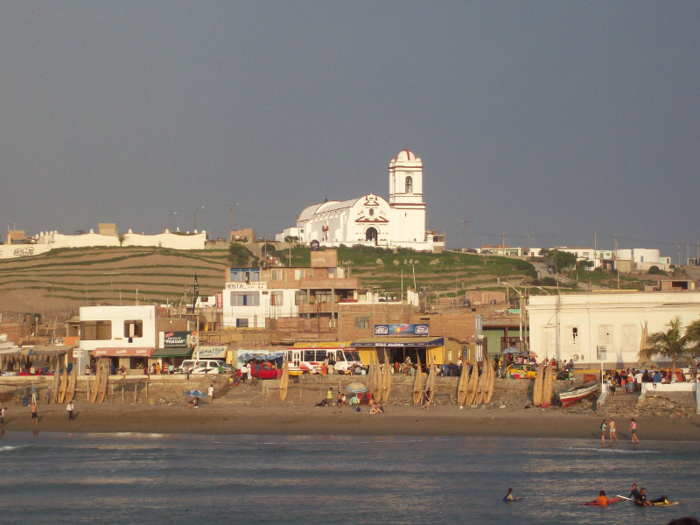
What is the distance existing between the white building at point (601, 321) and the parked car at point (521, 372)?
16.4 feet

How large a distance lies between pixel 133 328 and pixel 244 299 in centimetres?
1272

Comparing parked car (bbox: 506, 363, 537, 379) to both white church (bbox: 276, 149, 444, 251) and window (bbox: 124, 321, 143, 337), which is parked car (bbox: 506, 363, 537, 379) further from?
white church (bbox: 276, 149, 444, 251)

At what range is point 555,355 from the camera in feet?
151

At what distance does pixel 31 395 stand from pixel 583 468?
76.4 ft

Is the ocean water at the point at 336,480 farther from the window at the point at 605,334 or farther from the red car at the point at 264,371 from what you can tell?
the window at the point at 605,334

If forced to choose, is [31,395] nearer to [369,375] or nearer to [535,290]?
[369,375]

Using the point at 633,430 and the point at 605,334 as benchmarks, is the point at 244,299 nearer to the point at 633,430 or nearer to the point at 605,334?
the point at 605,334

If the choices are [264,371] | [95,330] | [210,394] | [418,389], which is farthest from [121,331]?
[418,389]

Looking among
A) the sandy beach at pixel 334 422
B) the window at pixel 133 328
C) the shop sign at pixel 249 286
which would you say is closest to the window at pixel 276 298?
the shop sign at pixel 249 286

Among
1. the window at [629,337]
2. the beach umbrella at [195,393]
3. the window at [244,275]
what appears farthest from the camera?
the window at [244,275]

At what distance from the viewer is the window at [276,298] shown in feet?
194

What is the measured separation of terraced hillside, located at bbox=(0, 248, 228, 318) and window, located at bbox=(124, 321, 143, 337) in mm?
36088

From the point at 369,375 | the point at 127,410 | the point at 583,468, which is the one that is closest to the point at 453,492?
the point at 583,468

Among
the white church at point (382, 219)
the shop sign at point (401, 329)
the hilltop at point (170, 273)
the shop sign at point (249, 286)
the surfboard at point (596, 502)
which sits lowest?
the surfboard at point (596, 502)
